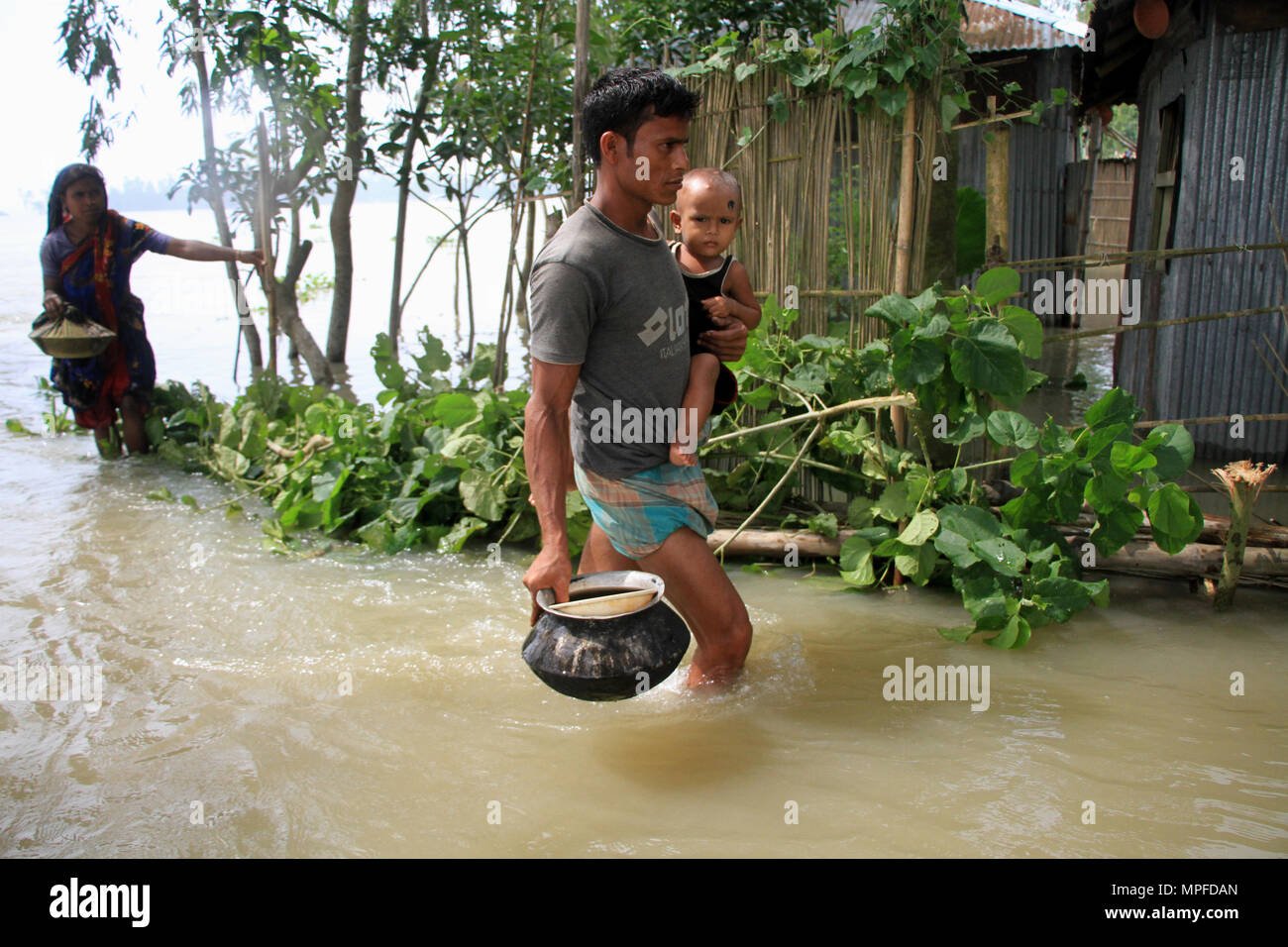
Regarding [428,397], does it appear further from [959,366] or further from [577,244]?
[577,244]

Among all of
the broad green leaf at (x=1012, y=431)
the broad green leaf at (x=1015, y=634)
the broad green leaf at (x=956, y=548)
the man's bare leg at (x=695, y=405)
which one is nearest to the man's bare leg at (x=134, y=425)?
the man's bare leg at (x=695, y=405)

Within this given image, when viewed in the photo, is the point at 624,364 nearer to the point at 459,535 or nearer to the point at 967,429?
the point at 967,429

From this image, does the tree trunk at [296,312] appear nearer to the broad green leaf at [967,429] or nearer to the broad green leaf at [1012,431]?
the broad green leaf at [967,429]

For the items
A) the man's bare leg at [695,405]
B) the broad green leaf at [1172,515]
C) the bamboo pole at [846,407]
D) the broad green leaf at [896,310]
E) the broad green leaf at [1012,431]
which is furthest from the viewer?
the bamboo pole at [846,407]

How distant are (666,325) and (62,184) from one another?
17.2ft

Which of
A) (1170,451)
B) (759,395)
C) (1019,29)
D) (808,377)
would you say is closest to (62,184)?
(759,395)

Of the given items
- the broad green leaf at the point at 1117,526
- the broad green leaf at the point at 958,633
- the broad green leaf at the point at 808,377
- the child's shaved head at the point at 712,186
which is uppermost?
the child's shaved head at the point at 712,186

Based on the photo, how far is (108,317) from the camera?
260 inches

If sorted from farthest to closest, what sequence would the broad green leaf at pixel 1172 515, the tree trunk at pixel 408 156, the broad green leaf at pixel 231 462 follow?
the tree trunk at pixel 408 156
the broad green leaf at pixel 231 462
the broad green leaf at pixel 1172 515

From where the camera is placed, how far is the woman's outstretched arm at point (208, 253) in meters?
6.38

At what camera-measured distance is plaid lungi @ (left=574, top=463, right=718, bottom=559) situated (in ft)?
9.12

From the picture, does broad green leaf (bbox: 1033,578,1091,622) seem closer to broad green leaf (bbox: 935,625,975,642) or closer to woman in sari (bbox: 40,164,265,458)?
broad green leaf (bbox: 935,625,975,642)

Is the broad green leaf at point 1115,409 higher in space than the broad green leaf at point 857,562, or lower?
higher

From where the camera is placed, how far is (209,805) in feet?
8.92
